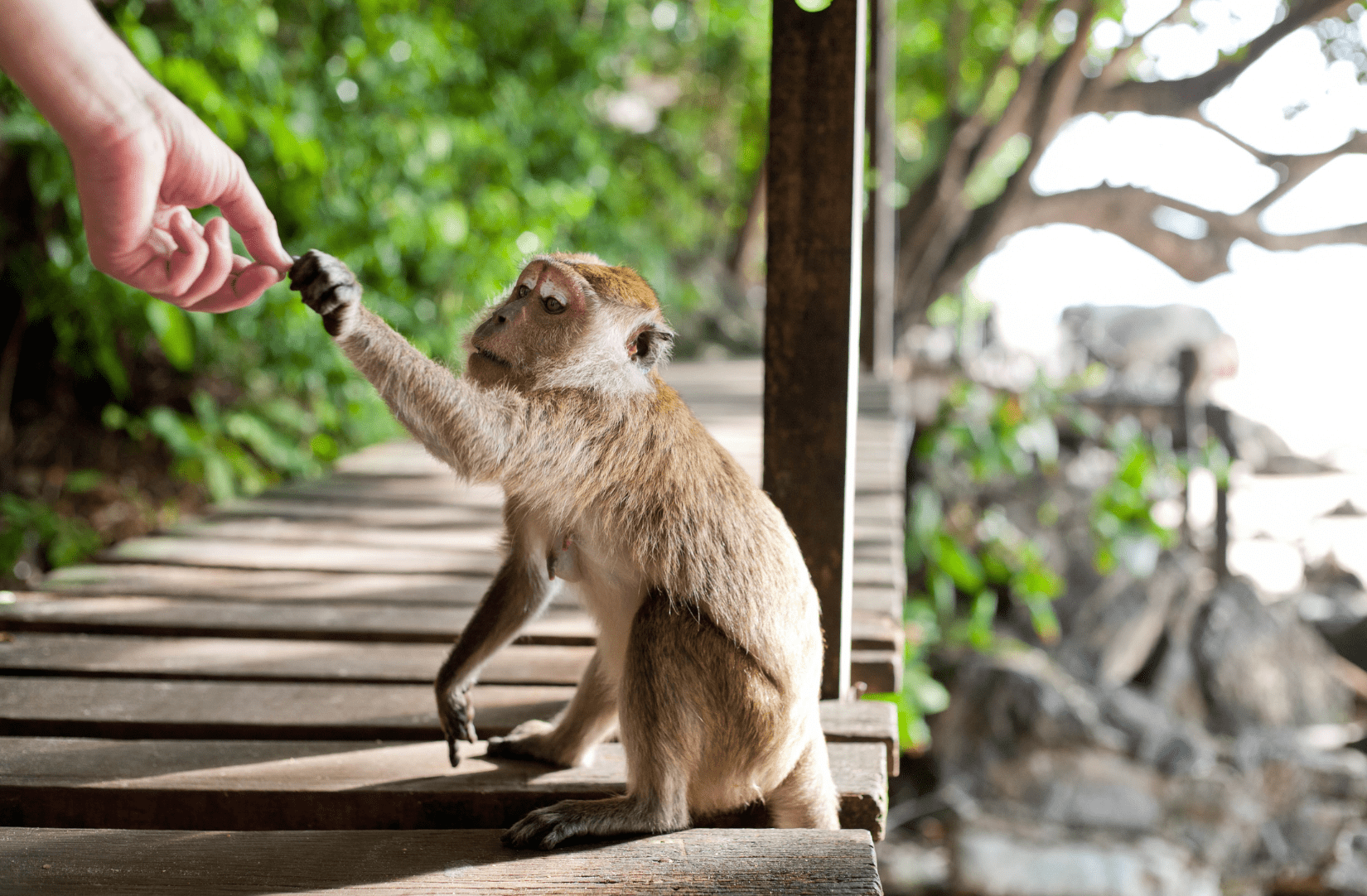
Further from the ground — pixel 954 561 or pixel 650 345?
pixel 650 345

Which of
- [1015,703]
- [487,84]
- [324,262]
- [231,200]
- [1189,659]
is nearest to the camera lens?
[324,262]

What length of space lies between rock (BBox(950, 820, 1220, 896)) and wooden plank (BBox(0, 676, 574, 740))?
223 inches

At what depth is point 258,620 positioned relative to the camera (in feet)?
7.97

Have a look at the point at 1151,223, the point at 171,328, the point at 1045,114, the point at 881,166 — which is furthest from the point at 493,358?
the point at 1151,223

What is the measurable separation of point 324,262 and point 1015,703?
6675mm

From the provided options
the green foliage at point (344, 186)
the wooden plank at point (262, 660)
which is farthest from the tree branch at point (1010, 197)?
the wooden plank at point (262, 660)

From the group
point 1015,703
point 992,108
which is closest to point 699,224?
point 992,108

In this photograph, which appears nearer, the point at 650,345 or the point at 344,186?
the point at 650,345

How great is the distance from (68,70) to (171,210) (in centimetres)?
29

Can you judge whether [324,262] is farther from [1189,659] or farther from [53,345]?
[1189,659]

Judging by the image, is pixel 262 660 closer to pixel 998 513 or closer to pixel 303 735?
pixel 303 735

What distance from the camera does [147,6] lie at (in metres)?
5.01

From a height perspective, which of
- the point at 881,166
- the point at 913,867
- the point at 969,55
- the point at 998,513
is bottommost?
the point at 913,867

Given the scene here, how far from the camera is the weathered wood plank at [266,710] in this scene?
1.86 metres
